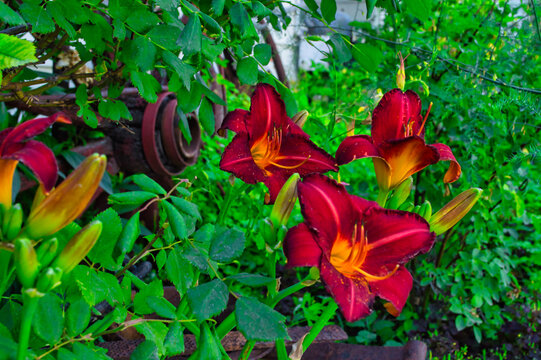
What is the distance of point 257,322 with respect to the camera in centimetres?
60

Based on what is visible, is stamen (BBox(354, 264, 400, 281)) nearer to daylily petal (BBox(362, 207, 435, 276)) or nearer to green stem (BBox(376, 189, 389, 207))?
daylily petal (BBox(362, 207, 435, 276))

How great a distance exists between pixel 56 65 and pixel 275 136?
1502 millimetres

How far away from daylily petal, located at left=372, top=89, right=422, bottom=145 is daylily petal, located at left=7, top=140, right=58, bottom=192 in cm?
49

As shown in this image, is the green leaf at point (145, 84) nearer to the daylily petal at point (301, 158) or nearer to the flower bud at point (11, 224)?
the daylily petal at point (301, 158)

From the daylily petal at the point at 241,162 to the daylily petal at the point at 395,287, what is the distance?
0.84 feet

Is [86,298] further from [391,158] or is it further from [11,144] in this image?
[391,158]

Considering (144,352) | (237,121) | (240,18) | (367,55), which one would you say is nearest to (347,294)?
(144,352)

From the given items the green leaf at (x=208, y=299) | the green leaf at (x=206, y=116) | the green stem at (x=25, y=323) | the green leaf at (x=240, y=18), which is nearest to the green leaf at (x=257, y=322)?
the green leaf at (x=208, y=299)

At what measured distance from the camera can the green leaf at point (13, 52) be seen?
2.02 ft

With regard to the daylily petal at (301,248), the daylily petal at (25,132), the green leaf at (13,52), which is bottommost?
the daylily petal at (301,248)

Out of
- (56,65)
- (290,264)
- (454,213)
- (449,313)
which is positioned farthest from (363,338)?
(56,65)

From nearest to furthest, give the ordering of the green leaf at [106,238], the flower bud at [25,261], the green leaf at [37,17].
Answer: the flower bud at [25,261]
the green leaf at [106,238]
the green leaf at [37,17]

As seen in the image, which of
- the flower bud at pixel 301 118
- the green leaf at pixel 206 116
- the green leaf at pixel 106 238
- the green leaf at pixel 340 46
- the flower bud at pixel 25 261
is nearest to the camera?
the flower bud at pixel 25 261

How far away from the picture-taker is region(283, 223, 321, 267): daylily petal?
610 millimetres
